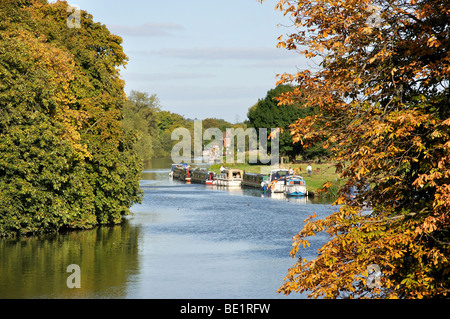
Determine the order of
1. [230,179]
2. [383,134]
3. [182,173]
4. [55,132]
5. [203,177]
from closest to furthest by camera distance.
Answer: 1. [383,134]
2. [55,132]
3. [230,179]
4. [203,177]
5. [182,173]

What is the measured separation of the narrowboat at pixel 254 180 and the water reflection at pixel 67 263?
47499mm

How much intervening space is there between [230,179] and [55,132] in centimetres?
5916

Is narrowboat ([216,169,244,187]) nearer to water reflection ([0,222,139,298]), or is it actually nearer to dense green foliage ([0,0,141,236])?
dense green foliage ([0,0,141,236])

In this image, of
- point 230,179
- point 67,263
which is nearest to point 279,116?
point 230,179

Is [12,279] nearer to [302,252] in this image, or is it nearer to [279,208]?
[302,252]

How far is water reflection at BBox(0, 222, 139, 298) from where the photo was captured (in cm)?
2653

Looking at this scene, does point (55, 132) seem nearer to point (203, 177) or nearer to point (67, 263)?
point (67, 263)

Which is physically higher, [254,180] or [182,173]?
[182,173]

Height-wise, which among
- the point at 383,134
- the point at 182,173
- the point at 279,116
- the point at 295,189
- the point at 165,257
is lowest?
the point at 165,257

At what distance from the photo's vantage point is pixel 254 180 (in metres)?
92.2

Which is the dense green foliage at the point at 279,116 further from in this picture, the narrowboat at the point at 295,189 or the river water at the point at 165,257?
the river water at the point at 165,257

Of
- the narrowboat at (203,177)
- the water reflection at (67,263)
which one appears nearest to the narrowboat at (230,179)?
the narrowboat at (203,177)
